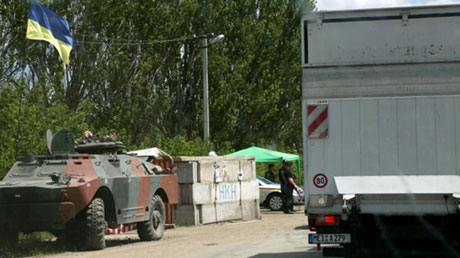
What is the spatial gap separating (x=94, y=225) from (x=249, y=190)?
9.86m

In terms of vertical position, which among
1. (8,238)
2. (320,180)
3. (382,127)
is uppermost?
(382,127)

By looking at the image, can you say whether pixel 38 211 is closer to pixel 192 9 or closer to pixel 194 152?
pixel 194 152

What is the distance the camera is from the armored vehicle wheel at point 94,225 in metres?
16.0

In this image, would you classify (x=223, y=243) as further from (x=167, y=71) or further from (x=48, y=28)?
(x=167, y=71)

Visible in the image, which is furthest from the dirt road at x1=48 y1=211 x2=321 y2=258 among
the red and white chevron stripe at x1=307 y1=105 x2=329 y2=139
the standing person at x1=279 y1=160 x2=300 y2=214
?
the standing person at x1=279 y1=160 x2=300 y2=214

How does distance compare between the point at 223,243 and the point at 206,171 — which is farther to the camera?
the point at 206,171

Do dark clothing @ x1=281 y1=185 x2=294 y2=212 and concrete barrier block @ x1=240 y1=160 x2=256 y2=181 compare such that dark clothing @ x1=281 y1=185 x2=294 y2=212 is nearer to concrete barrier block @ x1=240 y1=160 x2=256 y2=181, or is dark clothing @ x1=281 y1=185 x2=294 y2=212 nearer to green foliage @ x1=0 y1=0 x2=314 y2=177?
concrete barrier block @ x1=240 y1=160 x2=256 y2=181

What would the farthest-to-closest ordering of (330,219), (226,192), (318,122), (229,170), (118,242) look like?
(229,170) → (226,192) → (118,242) → (318,122) → (330,219)

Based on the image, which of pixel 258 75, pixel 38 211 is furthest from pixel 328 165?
pixel 258 75

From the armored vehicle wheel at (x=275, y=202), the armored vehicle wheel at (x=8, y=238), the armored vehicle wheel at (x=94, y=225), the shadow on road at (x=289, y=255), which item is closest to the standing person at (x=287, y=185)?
the armored vehicle wheel at (x=275, y=202)

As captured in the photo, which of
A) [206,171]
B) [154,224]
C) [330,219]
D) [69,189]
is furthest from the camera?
[206,171]

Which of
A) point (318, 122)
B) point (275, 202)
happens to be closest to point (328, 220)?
point (318, 122)

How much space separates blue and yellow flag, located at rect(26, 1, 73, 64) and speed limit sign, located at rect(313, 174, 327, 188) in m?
13.5

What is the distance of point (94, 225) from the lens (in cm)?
1605
